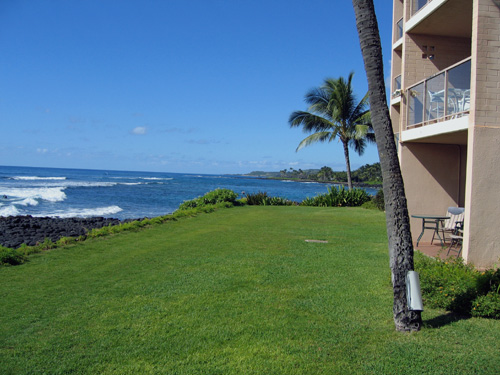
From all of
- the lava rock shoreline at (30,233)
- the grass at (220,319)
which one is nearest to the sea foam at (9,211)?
the lava rock shoreline at (30,233)

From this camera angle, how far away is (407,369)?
12.9ft

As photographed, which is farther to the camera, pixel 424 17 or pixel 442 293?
pixel 424 17

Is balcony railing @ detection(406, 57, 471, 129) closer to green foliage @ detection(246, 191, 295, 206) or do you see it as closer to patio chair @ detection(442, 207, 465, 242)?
patio chair @ detection(442, 207, 465, 242)

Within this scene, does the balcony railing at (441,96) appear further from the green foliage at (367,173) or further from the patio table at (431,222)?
the green foliage at (367,173)

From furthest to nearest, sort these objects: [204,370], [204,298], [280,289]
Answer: [280,289]
[204,298]
[204,370]

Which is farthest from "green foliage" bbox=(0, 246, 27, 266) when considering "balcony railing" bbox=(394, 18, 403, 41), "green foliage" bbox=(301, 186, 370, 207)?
"green foliage" bbox=(301, 186, 370, 207)

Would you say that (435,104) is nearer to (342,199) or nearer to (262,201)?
(342,199)

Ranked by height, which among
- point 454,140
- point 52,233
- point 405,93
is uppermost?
point 405,93

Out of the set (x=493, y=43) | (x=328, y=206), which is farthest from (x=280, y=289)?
(x=328, y=206)

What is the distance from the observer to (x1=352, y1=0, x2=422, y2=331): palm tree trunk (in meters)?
4.81

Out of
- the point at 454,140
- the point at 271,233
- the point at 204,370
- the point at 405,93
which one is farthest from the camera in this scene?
the point at 271,233

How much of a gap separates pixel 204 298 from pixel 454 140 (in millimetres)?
7031

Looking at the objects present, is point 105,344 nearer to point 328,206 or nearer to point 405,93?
point 405,93

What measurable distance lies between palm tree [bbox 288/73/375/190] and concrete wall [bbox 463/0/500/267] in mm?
19139
